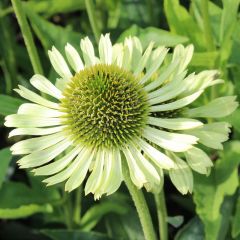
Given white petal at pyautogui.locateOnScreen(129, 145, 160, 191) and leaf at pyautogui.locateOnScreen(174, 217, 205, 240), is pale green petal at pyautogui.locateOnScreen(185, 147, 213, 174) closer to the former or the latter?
white petal at pyautogui.locateOnScreen(129, 145, 160, 191)

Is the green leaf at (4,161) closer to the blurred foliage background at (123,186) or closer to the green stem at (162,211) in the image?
the blurred foliage background at (123,186)

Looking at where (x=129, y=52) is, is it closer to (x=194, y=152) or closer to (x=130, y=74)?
(x=130, y=74)

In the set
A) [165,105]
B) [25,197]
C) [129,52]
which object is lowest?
[25,197]

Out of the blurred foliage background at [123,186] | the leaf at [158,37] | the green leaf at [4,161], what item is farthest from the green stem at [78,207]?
the leaf at [158,37]

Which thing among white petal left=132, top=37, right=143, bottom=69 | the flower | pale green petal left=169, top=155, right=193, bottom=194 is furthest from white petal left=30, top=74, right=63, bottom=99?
pale green petal left=169, top=155, right=193, bottom=194

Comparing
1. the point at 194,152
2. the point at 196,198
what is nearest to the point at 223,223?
the point at 196,198

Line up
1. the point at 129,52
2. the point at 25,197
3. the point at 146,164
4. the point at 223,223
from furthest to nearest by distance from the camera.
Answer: the point at 25,197, the point at 223,223, the point at 129,52, the point at 146,164

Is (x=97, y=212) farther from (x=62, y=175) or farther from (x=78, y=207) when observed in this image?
(x=62, y=175)
